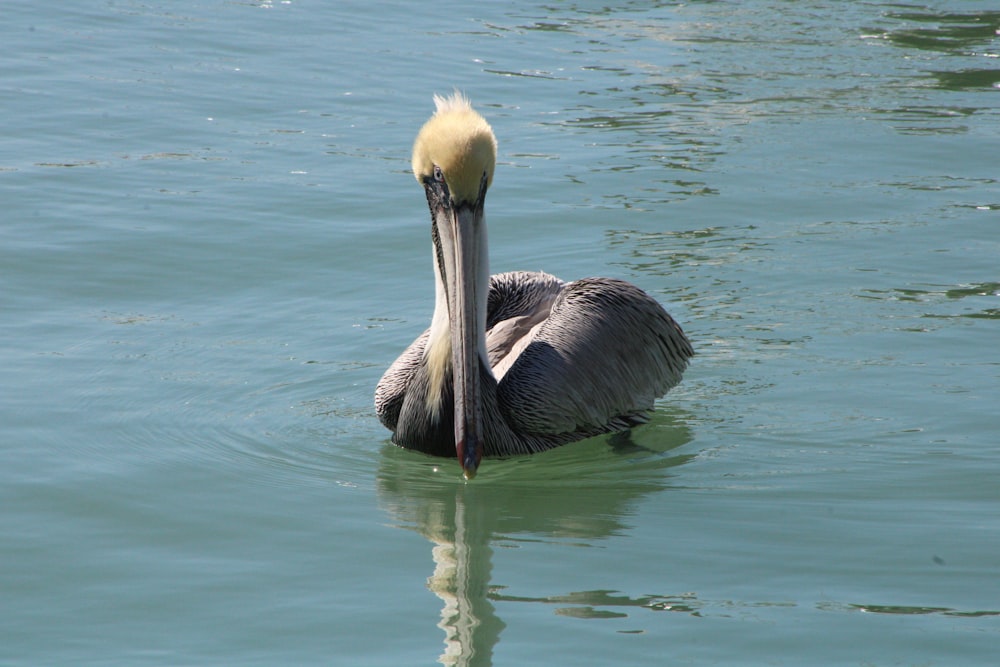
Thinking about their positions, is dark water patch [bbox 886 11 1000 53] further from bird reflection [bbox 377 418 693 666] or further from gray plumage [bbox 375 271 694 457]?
bird reflection [bbox 377 418 693 666]

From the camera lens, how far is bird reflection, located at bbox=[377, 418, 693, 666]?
3910 millimetres

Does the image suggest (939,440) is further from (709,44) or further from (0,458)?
(709,44)

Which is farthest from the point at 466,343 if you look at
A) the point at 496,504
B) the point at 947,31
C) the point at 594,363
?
the point at 947,31

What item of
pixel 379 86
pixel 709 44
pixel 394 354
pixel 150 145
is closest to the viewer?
pixel 394 354

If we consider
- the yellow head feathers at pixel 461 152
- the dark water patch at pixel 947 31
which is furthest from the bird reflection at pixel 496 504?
the dark water patch at pixel 947 31

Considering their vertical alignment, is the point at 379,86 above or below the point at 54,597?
above

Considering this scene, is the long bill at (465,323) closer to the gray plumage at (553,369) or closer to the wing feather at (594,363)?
the gray plumage at (553,369)

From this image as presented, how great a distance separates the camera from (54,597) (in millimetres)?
3939

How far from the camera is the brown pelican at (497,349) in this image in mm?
4797

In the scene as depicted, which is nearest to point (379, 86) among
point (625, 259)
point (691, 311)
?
point (625, 259)

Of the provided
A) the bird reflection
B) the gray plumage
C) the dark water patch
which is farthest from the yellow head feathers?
the dark water patch

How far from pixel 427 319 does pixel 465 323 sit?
1681 millimetres

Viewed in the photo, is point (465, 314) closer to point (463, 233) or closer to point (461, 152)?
point (463, 233)

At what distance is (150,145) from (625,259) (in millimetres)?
3178
